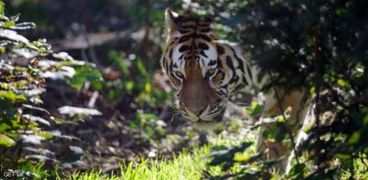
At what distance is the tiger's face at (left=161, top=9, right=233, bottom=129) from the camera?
241 inches

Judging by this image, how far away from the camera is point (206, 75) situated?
6215 mm

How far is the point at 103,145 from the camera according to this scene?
26.8ft

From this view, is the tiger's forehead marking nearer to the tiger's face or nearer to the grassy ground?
the tiger's face

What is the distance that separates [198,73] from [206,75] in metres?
0.07

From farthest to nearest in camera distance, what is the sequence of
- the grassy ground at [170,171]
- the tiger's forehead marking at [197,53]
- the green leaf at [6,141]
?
the tiger's forehead marking at [197,53]
the grassy ground at [170,171]
the green leaf at [6,141]

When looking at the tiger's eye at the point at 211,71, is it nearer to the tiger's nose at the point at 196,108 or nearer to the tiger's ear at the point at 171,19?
the tiger's nose at the point at 196,108

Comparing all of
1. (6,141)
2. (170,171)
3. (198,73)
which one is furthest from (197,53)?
(6,141)

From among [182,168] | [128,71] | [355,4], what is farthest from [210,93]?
[128,71]

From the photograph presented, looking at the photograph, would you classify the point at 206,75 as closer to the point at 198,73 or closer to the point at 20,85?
the point at 198,73

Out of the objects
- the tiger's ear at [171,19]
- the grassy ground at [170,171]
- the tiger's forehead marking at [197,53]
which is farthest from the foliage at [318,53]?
the tiger's ear at [171,19]

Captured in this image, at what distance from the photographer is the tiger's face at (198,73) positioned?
20.0 feet

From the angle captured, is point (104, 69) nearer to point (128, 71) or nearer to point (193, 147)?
point (128, 71)

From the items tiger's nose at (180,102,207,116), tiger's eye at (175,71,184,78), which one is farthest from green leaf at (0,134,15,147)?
tiger's eye at (175,71,184,78)

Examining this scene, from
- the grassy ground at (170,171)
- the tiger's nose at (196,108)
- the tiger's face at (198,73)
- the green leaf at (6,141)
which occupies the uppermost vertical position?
the tiger's face at (198,73)
